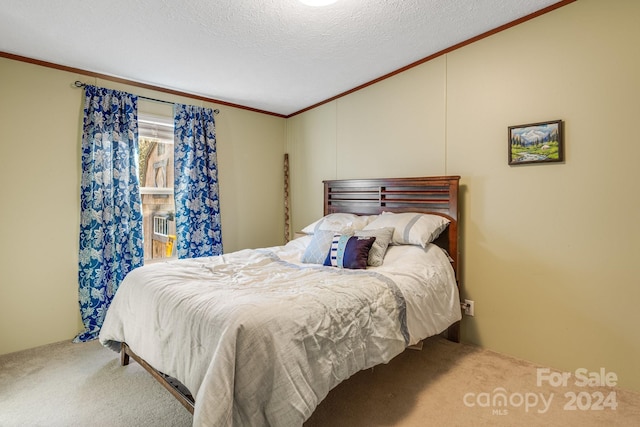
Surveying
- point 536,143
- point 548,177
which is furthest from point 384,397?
point 536,143

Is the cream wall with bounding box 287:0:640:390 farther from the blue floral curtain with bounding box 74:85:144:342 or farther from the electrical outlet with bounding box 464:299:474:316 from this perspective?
the blue floral curtain with bounding box 74:85:144:342

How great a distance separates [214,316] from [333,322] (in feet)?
1.81

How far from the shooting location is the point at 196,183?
358cm

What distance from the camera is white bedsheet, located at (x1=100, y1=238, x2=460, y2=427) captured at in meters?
1.31

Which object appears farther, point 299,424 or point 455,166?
point 455,166

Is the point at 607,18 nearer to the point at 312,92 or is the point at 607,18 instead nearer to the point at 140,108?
the point at 312,92

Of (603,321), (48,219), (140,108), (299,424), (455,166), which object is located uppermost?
(140,108)

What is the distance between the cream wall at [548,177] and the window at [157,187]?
2.55m

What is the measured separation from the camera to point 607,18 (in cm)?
196

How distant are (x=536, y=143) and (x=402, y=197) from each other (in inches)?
43.5

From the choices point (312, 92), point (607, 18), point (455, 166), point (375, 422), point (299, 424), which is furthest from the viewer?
point (312, 92)

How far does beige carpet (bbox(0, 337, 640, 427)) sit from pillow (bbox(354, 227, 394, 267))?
734 millimetres

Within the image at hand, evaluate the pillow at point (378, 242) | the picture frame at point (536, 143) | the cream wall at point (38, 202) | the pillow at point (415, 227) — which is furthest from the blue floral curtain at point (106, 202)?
the picture frame at point (536, 143)

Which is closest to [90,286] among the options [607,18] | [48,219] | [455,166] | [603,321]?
[48,219]
